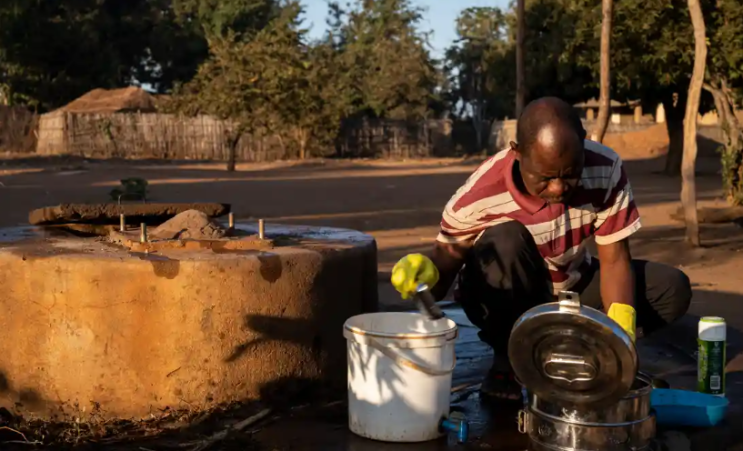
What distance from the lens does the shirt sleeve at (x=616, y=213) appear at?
114 inches

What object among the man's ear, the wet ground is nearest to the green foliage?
the wet ground

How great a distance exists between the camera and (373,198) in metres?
15.0

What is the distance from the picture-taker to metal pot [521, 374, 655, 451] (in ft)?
7.75

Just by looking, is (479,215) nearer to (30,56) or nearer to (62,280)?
(62,280)

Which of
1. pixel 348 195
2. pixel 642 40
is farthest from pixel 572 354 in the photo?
pixel 348 195

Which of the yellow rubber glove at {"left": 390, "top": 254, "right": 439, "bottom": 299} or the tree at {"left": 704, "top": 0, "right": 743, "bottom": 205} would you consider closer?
the yellow rubber glove at {"left": 390, "top": 254, "right": 439, "bottom": 299}

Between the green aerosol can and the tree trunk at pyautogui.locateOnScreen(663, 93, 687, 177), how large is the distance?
17482mm

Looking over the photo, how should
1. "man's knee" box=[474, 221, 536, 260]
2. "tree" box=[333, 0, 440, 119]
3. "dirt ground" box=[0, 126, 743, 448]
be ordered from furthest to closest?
1. "tree" box=[333, 0, 440, 119]
2. "dirt ground" box=[0, 126, 743, 448]
3. "man's knee" box=[474, 221, 536, 260]

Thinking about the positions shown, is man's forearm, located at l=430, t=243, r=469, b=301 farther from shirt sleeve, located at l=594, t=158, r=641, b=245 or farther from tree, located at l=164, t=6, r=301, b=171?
tree, located at l=164, t=6, r=301, b=171

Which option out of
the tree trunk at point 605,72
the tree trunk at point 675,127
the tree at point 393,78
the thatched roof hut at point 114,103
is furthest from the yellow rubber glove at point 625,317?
the tree at point 393,78

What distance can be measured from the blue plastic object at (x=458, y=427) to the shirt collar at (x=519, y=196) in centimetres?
73

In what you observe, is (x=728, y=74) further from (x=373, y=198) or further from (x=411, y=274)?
(x=411, y=274)

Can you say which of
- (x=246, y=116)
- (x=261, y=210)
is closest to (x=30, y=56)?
(x=246, y=116)

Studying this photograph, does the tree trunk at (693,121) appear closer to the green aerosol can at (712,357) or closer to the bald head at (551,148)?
the green aerosol can at (712,357)
